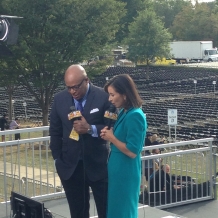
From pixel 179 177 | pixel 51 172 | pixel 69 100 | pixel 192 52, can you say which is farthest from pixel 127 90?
pixel 192 52

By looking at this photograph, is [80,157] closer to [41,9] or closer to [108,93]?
[108,93]

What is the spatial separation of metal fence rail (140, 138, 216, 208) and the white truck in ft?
229

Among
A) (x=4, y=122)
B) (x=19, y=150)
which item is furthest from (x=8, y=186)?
(x=4, y=122)

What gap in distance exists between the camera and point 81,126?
4555 millimetres

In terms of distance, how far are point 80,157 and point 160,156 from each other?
3.10 meters

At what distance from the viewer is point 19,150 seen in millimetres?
7004

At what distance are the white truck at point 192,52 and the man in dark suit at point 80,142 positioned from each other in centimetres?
7350

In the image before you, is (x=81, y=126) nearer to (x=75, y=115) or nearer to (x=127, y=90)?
(x=75, y=115)

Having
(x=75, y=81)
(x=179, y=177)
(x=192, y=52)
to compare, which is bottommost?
(x=179, y=177)

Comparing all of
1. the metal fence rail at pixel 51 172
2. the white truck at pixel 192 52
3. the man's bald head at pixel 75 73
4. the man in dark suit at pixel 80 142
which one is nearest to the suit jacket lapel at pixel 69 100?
the man in dark suit at pixel 80 142

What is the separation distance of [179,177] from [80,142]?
4.30 metres

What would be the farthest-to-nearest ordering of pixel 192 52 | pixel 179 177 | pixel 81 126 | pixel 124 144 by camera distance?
pixel 192 52, pixel 179 177, pixel 81 126, pixel 124 144

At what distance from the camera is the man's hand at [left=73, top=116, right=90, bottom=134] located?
4543mm

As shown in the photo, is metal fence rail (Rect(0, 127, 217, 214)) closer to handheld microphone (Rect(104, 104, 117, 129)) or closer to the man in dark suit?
the man in dark suit
